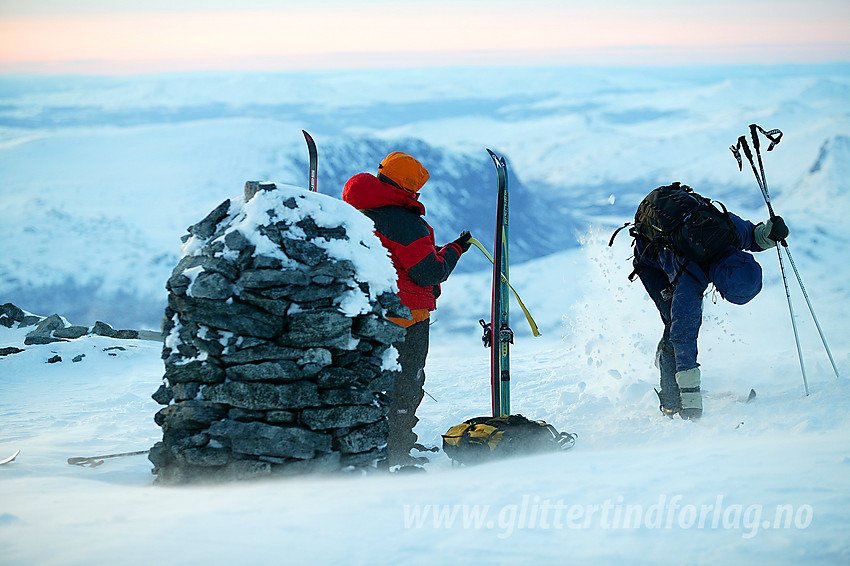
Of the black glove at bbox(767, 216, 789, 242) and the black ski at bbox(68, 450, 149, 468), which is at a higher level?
the black glove at bbox(767, 216, 789, 242)

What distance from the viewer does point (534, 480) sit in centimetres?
370

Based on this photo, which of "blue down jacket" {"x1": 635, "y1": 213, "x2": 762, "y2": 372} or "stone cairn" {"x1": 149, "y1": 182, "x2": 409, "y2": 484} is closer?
"stone cairn" {"x1": 149, "y1": 182, "x2": 409, "y2": 484}

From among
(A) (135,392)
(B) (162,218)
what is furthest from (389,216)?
(B) (162,218)

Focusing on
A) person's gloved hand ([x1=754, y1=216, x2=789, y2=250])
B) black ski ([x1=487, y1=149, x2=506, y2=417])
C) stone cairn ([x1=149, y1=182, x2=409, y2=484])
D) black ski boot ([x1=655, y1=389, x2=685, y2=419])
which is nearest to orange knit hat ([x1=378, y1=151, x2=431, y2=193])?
stone cairn ([x1=149, y1=182, x2=409, y2=484])

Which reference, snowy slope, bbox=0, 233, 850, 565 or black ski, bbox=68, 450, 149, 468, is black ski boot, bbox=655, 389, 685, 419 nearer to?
snowy slope, bbox=0, 233, 850, 565

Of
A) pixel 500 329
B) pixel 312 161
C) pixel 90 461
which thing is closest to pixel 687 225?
pixel 500 329

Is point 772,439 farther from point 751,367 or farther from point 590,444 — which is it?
point 751,367

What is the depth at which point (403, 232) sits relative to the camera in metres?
5.09

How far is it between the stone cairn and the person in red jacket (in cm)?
44

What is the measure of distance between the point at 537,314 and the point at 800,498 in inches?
515

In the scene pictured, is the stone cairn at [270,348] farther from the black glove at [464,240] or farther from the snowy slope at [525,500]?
the black glove at [464,240]

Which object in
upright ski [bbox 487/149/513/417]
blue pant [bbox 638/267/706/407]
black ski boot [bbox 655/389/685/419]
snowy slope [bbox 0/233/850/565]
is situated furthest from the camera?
upright ski [bbox 487/149/513/417]

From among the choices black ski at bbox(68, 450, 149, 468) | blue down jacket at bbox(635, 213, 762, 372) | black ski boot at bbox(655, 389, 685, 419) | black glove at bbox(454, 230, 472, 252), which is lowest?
black ski at bbox(68, 450, 149, 468)

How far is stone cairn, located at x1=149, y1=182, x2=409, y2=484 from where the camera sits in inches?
176
